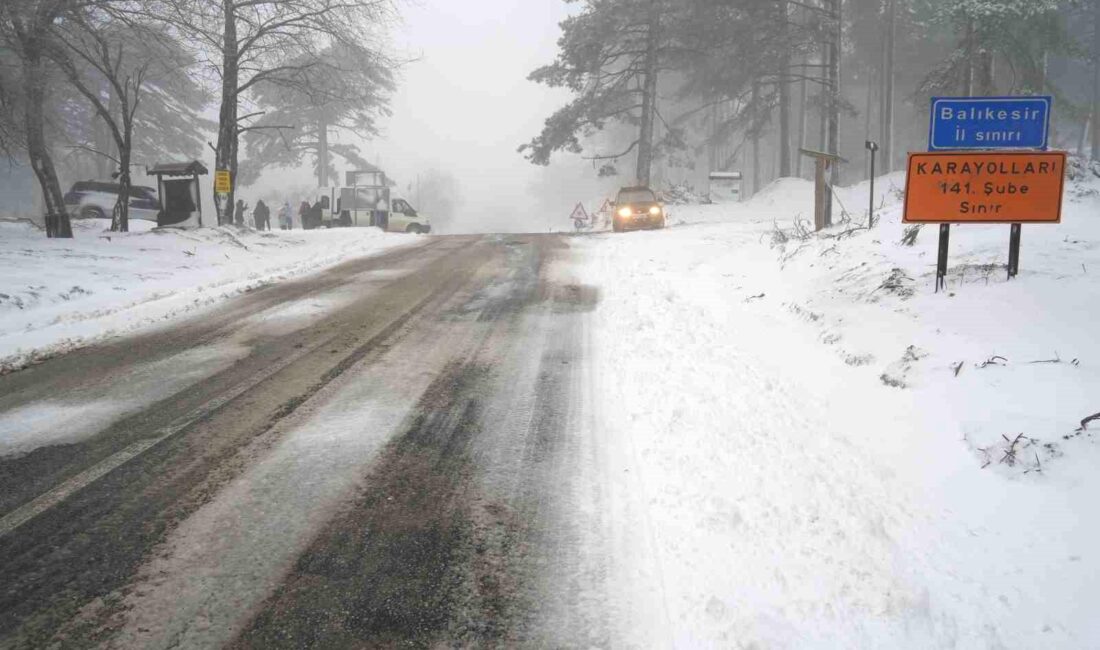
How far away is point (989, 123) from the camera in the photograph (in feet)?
19.8

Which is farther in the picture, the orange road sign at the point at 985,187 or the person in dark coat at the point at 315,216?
the person in dark coat at the point at 315,216

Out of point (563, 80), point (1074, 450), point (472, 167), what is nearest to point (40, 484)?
point (1074, 450)

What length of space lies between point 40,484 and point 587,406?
10.8ft

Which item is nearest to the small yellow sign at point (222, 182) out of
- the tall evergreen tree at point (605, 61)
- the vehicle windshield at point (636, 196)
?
the vehicle windshield at point (636, 196)

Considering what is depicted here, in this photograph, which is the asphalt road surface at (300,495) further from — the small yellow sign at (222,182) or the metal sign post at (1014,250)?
the small yellow sign at (222,182)

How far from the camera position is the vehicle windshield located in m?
21.4

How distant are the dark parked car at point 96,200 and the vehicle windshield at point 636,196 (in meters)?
16.4

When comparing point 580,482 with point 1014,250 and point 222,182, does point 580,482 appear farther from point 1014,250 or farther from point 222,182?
point 222,182

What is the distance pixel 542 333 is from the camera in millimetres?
6859

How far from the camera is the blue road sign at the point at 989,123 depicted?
5.87m

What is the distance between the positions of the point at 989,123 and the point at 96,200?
87.3 feet

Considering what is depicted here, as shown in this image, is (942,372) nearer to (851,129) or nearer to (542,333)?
(542,333)

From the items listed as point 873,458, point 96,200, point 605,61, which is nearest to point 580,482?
point 873,458

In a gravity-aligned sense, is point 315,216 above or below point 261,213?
below
